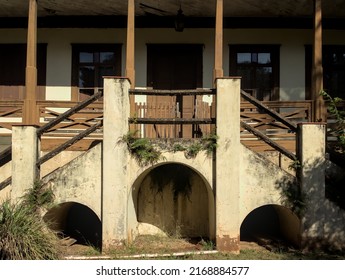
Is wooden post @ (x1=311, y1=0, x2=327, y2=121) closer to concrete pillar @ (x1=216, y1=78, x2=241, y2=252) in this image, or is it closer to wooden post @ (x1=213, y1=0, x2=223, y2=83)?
wooden post @ (x1=213, y1=0, x2=223, y2=83)

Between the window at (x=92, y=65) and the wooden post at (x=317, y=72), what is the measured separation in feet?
19.0

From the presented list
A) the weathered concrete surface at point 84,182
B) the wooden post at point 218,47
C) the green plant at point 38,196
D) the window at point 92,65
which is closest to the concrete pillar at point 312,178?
the wooden post at point 218,47

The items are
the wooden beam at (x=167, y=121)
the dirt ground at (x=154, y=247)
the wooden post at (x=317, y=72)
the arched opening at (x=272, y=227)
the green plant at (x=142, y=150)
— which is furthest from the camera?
the wooden post at (x=317, y=72)

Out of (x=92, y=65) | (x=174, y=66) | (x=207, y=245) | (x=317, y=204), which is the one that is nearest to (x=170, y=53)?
(x=174, y=66)

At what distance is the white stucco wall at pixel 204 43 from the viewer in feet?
39.2

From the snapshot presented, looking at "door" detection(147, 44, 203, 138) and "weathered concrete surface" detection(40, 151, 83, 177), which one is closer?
"weathered concrete surface" detection(40, 151, 83, 177)

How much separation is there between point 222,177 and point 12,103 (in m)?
5.76

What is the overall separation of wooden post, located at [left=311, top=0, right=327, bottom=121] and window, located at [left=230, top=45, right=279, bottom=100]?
222 centimetres

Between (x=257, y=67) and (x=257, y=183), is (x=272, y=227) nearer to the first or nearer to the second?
(x=257, y=183)

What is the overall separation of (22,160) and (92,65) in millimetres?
5269

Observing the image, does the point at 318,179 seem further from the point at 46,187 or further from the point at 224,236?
the point at 46,187

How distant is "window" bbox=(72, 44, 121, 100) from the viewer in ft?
39.5

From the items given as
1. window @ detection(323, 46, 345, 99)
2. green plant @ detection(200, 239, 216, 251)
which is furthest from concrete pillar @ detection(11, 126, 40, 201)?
window @ detection(323, 46, 345, 99)

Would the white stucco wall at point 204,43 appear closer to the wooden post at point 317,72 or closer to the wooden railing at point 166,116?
the wooden post at point 317,72
